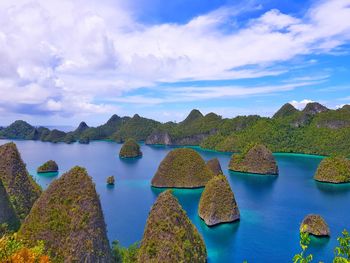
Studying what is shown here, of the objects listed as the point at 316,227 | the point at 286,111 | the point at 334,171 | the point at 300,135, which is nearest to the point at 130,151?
the point at 300,135

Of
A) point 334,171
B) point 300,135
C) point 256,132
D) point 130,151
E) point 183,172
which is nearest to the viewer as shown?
point 183,172

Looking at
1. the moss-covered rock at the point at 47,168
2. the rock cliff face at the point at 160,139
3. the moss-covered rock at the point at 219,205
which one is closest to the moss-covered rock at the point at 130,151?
the moss-covered rock at the point at 47,168

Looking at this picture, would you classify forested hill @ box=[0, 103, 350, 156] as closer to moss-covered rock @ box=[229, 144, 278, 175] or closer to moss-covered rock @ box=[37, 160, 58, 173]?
moss-covered rock @ box=[229, 144, 278, 175]

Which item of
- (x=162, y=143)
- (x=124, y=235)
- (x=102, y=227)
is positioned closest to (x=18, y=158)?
(x=124, y=235)

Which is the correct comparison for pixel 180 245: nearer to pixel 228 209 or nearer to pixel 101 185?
pixel 228 209

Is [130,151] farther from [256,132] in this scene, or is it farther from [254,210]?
[254,210]

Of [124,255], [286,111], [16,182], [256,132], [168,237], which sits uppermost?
[286,111]

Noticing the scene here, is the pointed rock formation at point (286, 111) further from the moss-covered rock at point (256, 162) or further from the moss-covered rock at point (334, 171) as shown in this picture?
the moss-covered rock at point (334, 171)
